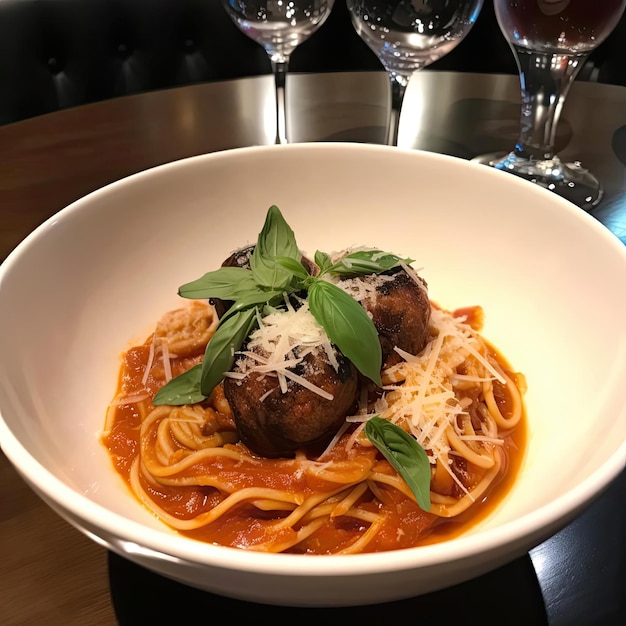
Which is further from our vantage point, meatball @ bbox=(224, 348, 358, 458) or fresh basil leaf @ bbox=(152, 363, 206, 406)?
fresh basil leaf @ bbox=(152, 363, 206, 406)

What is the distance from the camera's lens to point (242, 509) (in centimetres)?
165

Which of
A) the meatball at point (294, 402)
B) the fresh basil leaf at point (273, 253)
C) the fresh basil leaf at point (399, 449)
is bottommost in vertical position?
the fresh basil leaf at point (399, 449)

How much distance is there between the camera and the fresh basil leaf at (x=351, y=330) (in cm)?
153

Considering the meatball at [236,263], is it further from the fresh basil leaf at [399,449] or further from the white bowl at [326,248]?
the fresh basil leaf at [399,449]

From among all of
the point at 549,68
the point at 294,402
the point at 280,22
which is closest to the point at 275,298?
the point at 294,402

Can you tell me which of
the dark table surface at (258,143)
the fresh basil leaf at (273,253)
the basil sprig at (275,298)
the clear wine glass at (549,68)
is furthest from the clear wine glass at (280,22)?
the basil sprig at (275,298)

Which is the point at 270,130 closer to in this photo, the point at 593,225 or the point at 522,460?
the point at 593,225

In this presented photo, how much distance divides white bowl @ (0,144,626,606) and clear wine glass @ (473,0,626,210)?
3.14ft

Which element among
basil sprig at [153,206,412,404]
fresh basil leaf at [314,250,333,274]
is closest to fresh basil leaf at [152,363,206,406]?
basil sprig at [153,206,412,404]

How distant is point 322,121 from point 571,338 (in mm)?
2098

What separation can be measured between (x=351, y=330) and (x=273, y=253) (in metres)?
0.46

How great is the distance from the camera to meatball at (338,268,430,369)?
1698 millimetres

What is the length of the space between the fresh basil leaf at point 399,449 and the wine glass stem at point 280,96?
79.4 inches

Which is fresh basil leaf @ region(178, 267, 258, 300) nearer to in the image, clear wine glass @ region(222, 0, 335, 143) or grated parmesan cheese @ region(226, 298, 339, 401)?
grated parmesan cheese @ region(226, 298, 339, 401)
